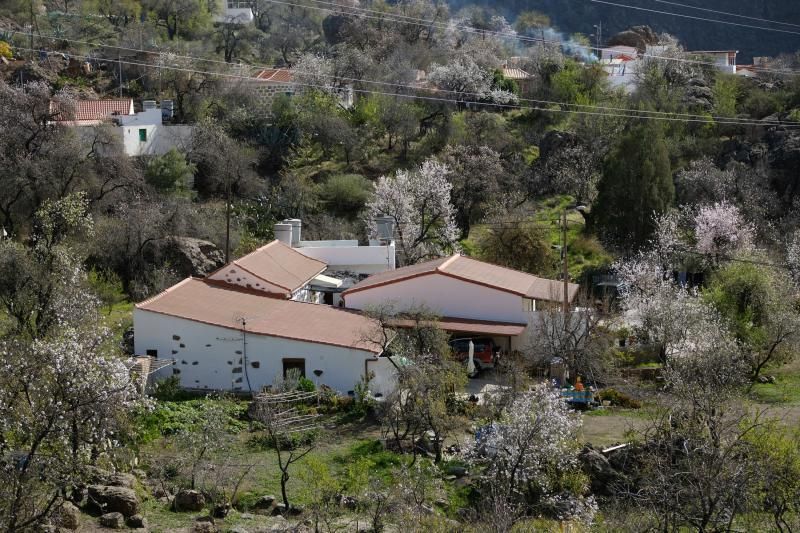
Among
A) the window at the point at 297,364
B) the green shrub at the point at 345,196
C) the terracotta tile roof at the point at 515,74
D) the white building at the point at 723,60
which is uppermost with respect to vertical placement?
the white building at the point at 723,60

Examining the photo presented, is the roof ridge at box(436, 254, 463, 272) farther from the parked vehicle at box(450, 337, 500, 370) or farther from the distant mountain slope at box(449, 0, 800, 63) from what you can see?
the distant mountain slope at box(449, 0, 800, 63)

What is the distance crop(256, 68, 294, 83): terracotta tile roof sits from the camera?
5788cm

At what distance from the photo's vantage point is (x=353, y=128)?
54812mm

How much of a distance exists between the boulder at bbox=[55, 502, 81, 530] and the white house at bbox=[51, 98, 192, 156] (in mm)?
32606

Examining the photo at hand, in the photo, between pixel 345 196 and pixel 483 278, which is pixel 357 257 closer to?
pixel 483 278

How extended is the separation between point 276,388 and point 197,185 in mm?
25189

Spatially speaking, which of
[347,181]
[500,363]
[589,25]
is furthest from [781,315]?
[589,25]

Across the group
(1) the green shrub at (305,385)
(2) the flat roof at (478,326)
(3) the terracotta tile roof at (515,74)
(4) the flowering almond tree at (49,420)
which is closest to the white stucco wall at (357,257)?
(2) the flat roof at (478,326)

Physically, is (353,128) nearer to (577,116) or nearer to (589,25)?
(577,116)

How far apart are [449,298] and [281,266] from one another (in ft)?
20.4

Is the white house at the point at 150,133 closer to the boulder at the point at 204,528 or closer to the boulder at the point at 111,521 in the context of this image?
the boulder at the point at 204,528

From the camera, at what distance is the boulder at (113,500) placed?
59.8ft

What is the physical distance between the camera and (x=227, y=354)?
28422 millimetres

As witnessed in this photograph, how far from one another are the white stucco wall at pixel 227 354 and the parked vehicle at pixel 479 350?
451 cm
